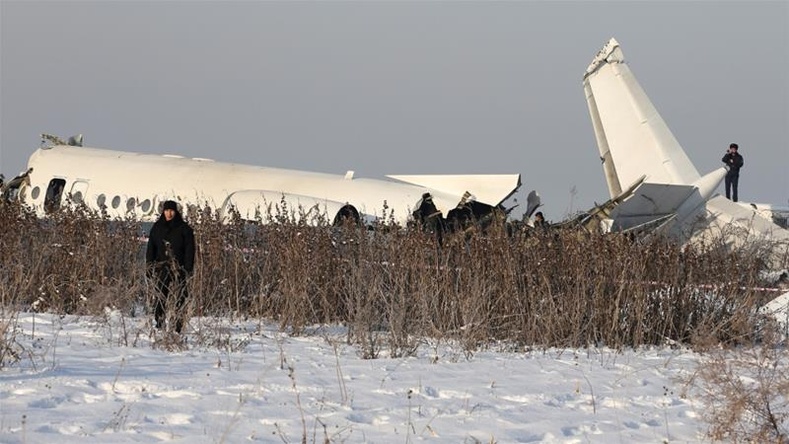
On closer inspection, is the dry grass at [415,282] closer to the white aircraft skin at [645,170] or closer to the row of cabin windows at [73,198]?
the white aircraft skin at [645,170]

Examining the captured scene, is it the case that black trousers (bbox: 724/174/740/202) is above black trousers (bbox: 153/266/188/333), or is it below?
above

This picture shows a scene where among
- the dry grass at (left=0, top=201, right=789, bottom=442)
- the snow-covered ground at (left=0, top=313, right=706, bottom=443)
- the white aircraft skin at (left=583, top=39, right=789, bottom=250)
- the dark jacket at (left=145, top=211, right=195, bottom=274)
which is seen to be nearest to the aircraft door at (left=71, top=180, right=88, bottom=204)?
the dry grass at (left=0, top=201, right=789, bottom=442)

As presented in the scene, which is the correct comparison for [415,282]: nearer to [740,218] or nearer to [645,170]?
[740,218]

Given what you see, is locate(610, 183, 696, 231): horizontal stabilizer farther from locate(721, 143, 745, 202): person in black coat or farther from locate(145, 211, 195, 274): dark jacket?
locate(145, 211, 195, 274): dark jacket

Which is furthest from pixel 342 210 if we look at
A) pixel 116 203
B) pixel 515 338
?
pixel 515 338

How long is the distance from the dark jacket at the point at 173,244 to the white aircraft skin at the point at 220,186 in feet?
28.2

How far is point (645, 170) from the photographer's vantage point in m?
27.5

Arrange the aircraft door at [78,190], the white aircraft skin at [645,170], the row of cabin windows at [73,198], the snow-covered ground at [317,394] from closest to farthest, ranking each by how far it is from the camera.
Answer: the snow-covered ground at [317,394] < the white aircraft skin at [645,170] < the row of cabin windows at [73,198] < the aircraft door at [78,190]

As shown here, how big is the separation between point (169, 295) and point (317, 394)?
145 inches

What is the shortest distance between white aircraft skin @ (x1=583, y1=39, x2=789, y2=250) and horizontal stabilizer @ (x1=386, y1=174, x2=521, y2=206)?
6.45 ft

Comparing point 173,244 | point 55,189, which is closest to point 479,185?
point 55,189

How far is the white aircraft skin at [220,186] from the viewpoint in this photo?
23.5 meters

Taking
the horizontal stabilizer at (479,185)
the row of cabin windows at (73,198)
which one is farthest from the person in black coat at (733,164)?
the row of cabin windows at (73,198)

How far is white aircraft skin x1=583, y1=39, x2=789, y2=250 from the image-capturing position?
23953 mm
